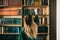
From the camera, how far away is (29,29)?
3506 millimetres

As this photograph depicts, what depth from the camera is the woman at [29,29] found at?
138 inches

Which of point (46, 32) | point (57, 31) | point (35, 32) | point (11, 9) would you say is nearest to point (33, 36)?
point (35, 32)

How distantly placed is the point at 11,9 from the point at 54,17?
1124 millimetres

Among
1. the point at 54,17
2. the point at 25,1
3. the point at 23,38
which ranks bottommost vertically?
the point at 23,38

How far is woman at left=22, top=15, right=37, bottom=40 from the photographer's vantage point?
351cm

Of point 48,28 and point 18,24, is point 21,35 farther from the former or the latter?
point 48,28

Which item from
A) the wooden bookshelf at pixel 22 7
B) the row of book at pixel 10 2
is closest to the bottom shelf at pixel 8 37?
the wooden bookshelf at pixel 22 7

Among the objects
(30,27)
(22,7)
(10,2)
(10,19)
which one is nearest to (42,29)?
(30,27)

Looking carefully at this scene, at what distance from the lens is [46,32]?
347 cm

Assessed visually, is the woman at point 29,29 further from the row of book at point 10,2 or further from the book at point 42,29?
the row of book at point 10,2

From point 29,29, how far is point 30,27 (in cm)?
6

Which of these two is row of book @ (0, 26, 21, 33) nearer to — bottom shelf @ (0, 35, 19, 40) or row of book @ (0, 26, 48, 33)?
row of book @ (0, 26, 48, 33)

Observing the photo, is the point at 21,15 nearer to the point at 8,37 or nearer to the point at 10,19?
the point at 10,19

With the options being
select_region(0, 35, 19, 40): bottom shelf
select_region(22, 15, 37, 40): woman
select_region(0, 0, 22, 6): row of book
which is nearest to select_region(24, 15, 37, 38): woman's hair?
select_region(22, 15, 37, 40): woman
